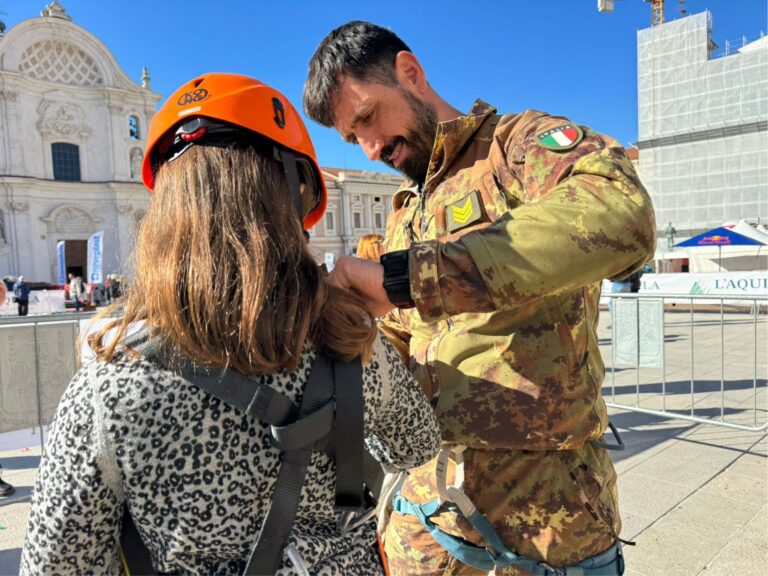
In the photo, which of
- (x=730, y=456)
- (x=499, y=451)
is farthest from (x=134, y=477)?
(x=730, y=456)

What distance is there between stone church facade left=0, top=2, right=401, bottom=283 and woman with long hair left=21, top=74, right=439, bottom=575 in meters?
30.1

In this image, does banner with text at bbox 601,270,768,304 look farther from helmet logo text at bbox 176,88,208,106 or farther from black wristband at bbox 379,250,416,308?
helmet logo text at bbox 176,88,208,106

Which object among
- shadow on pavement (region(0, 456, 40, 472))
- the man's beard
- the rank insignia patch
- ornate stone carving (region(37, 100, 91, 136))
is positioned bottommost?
shadow on pavement (region(0, 456, 40, 472))

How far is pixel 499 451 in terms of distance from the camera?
55.5 inches

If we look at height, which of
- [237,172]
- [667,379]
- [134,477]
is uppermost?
[237,172]

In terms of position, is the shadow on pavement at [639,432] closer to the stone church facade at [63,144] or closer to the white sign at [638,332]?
the white sign at [638,332]

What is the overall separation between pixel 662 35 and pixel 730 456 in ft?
113

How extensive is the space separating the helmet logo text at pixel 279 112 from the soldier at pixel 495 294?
0.27m

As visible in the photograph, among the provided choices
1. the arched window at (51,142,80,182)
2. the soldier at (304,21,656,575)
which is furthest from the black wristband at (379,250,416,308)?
the arched window at (51,142,80,182)

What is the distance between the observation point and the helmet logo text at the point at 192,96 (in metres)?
0.97

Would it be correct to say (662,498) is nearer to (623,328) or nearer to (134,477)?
(623,328)

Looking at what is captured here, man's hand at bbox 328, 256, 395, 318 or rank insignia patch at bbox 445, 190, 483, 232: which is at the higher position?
rank insignia patch at bbox 445, 190, 483, 232

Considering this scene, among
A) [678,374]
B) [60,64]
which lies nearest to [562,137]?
[678,374]

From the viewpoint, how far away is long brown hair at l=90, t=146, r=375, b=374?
0.84 m
